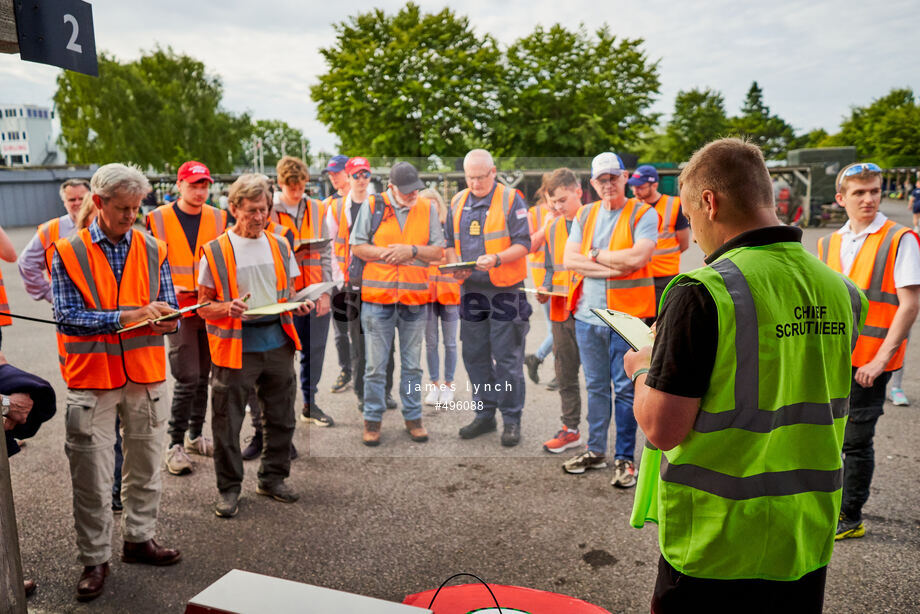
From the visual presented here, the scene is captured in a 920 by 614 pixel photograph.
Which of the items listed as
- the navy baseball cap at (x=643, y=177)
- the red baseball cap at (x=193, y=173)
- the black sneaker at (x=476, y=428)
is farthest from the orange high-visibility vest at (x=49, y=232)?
the navy baseball cap at (x=643, y=177)

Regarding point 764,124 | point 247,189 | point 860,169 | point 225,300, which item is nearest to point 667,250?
point 860,169

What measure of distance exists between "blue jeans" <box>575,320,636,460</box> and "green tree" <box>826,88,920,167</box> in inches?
1936

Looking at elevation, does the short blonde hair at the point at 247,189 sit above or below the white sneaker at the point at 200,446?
above

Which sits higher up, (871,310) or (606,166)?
(606,166)

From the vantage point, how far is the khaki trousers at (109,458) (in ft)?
11.0

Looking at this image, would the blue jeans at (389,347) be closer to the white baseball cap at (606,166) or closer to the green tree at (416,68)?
the white baseball cap at (606,166)

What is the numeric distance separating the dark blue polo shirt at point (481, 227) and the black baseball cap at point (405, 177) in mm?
459

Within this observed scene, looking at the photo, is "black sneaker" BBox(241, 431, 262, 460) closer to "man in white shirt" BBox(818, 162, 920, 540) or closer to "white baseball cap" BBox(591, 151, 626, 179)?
Result: "white baseball cap" BBox(591, 151, 626, 179)

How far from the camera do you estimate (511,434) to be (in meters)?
5.27

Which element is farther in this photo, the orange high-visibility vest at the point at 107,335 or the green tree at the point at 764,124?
the green tree at the point at 764,124

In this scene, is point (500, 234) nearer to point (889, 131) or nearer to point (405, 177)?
point (405, 177)

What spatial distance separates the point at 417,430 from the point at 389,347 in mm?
731

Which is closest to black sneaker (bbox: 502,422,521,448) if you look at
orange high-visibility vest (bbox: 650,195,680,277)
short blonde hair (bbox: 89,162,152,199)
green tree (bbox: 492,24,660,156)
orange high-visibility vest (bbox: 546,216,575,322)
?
orange high-visibility vest (bbox: 546,216,575,322)

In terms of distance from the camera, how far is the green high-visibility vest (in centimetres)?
166
